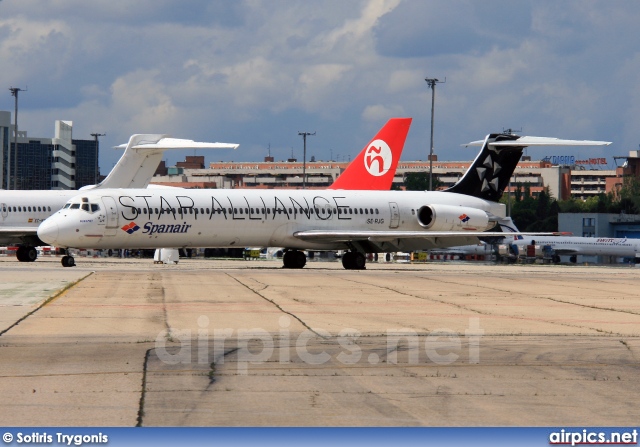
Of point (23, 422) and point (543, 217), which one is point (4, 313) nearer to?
point (23, 422)

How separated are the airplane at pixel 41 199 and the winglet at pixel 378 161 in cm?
841

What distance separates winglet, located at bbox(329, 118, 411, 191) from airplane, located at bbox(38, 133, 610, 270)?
9520 millimetres

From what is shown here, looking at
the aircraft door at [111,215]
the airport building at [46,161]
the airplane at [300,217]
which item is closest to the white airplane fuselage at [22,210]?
the airplane at [300,217]

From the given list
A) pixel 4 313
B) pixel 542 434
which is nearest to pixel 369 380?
pixel 542 434

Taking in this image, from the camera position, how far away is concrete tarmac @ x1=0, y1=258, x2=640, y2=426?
11234 mm

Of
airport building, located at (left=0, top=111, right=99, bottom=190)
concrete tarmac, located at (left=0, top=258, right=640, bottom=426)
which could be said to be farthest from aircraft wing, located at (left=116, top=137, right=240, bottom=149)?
airport building, located at (left=0, top=111, right=99, bottom=190)

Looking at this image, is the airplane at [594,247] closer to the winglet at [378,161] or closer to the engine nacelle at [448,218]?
the winglet at [378,161]

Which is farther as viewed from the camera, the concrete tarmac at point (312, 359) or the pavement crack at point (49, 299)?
the pavement crack at point (49, 299)

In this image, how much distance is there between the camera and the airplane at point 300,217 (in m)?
44.4

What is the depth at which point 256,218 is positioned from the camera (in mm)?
47969

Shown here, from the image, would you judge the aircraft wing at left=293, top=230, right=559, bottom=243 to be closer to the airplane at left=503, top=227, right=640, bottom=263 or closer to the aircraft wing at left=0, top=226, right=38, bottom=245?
the aircraft wing at left=0, top=226, right=38, bottom=245

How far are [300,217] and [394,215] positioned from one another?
5057mm

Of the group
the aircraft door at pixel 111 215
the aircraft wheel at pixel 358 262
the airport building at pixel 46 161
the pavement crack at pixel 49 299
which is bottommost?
the pavement crack at pixel 49 299

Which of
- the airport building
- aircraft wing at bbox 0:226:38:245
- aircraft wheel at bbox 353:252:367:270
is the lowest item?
aircraft wheel at bbox 353:252:367:270
